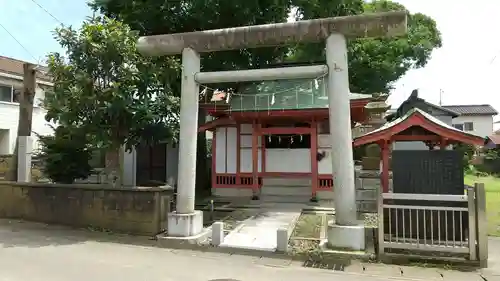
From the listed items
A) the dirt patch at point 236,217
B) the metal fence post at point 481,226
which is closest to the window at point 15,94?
the dirt patch at point 236,217

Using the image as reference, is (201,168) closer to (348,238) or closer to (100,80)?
(100,80)

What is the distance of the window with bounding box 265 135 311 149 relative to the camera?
15352mm

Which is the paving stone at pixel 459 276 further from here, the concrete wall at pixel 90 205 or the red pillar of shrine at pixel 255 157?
the red pillar of shrine at pixel 255 157

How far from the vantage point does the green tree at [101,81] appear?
9430 mm

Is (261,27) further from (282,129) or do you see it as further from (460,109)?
(460,109)

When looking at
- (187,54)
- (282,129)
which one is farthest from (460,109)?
(187,54)

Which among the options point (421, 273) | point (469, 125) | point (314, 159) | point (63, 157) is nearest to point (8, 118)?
point (63, 157)

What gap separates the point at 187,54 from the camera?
30.8 ft

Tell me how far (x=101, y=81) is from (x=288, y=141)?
8140 mm

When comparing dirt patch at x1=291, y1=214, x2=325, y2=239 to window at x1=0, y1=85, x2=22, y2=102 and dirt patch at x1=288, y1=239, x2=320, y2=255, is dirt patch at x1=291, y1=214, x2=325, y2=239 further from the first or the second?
window at x1=0, y1=85, x2=22, y2=102

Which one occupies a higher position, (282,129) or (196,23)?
(196,23)

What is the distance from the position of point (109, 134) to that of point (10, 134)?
64.3 ft

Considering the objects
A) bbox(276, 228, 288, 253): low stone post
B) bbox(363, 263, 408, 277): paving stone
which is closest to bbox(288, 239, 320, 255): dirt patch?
bbox(276, 228, 288, 253): low stone post

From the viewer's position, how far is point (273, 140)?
15.7 metres
